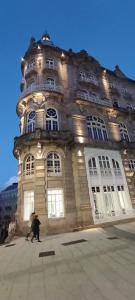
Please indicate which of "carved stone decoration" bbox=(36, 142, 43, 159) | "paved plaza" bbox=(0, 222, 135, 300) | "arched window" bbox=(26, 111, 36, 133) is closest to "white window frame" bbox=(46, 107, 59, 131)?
"arched window" bbox=(26, 111, 36, 133)

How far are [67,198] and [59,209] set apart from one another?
50.0 inches

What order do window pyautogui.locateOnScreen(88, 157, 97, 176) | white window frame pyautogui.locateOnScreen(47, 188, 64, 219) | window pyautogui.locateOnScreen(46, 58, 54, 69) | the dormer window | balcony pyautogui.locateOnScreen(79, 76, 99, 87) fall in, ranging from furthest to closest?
balcony pyautogui.locateOnScreen(79, 76, 99, 87) → the dormer window → window pyautogui.locateOnScreen(46, 58, 54, 69) → window pyautogui.locateOnScreen(88, 157, 97, 176) → white window frame pyautogui.locateOnScreen(47, 188, 64, 219)

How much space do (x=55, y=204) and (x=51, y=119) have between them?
384 inches

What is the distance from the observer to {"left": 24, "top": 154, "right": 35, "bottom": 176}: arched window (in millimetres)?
16530

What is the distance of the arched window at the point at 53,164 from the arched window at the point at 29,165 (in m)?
1.72

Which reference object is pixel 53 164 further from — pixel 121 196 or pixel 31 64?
pixel 31 64

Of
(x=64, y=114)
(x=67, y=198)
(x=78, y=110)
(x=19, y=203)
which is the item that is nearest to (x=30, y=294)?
(x=67, y=198)

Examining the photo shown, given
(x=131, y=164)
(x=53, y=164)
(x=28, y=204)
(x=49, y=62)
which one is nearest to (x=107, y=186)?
(x=131, y=164)

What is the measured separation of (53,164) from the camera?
16.6 m

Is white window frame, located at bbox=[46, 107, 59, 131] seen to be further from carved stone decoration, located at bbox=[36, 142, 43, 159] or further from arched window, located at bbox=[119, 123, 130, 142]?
arched window, located at bbox=[119, 123, 130, 142]

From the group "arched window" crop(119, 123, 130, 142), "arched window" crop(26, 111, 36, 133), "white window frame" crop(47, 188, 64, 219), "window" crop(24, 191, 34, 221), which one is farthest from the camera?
"arched window" crop(119, 123, 130, 142)

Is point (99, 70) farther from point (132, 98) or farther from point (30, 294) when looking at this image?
point (30, 294)

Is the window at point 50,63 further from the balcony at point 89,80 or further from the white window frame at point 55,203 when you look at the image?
the white window frame at point 55,203

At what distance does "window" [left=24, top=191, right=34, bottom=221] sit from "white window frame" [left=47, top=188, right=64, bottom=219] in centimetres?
173
